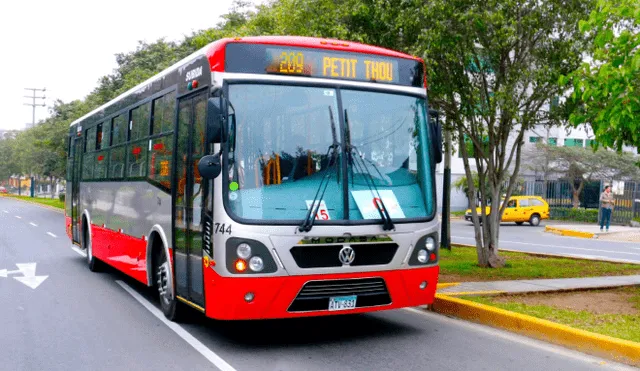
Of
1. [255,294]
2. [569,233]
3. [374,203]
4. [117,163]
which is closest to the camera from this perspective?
[255,294]

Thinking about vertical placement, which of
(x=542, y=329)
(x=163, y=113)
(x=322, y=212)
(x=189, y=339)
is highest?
(x=163, y=113)

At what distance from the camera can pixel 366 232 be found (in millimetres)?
7395

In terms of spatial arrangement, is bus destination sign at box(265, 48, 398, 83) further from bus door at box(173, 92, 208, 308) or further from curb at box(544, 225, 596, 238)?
curb at box(544, 225, 596, 238)

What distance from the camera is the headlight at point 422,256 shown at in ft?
25.8

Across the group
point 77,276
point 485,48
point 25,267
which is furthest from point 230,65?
point 25,267

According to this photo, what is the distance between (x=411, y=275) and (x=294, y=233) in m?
1.52

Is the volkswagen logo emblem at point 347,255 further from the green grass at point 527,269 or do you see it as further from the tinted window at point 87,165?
the tinted window at point 87,165

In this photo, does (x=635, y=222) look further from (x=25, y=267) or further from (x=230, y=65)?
(x=230, y=65)

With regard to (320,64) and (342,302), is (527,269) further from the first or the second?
(320,64)

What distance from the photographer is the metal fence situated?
3350cm

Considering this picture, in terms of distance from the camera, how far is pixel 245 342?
7957 millimetres

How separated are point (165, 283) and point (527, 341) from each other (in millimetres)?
4410

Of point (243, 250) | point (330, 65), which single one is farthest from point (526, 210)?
point (243, 250)

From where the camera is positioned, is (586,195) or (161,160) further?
(586,195)
